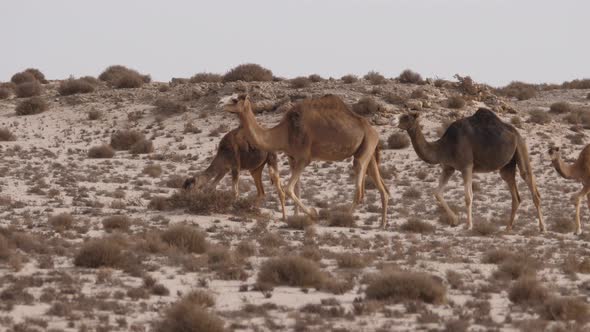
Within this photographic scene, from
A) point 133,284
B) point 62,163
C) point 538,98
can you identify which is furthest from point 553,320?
point 538,98

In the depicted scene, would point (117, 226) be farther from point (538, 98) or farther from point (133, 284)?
point (538, 98)

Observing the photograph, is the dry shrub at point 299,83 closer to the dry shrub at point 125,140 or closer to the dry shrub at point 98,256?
the dry shrub at point 125,140

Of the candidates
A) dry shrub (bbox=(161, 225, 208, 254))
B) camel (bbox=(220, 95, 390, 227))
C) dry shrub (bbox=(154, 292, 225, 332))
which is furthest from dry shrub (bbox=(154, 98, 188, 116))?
dry shrub (bbox=(154, 292, 225, 332))

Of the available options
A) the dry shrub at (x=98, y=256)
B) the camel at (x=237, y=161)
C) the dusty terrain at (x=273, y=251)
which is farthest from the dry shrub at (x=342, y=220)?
the dry shrub at (x=98, y=256)

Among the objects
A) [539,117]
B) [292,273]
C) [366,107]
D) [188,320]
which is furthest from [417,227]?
[539,117]

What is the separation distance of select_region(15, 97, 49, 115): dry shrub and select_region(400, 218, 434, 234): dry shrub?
29.6 m

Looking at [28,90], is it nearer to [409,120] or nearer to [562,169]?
[409,120]

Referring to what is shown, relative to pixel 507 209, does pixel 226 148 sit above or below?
above

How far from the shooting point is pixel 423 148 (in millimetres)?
18031

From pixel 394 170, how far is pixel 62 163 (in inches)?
412

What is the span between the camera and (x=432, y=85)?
143 ft

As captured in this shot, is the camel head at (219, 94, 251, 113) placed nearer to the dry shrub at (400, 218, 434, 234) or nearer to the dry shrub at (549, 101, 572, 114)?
the dry shrub at (400, 218, 434, 234)

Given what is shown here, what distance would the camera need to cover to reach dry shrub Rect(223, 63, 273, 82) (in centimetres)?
4562

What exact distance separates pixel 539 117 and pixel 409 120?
22304 mm
